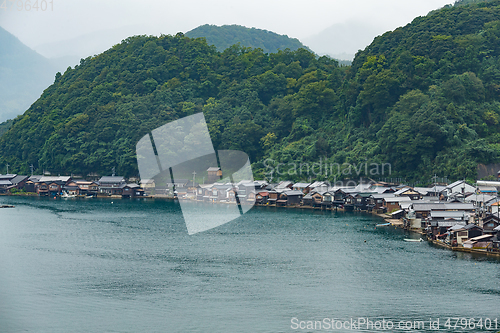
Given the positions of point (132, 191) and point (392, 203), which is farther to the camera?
point (132, 191)

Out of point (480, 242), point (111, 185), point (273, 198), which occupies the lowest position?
point (480, 242)

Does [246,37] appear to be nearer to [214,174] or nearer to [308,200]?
[214,174]

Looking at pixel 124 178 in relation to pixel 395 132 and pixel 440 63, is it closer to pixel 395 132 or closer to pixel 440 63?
pixel 395 132

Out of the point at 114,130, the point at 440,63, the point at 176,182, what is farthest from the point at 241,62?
the point at 440,63

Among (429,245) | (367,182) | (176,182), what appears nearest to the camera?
(429,245)

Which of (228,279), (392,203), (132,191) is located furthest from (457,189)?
(132,191)

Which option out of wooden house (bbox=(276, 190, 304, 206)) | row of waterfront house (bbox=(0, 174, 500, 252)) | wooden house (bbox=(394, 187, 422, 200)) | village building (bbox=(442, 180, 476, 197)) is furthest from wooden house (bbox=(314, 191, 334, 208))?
village building (bbox=(442, 180, 476, 197))

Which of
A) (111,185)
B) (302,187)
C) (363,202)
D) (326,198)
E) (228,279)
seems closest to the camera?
(228,279)
